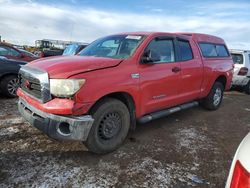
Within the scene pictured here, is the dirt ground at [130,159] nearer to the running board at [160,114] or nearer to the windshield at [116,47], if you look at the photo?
the running board at [160,114]

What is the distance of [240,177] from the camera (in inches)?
56.7

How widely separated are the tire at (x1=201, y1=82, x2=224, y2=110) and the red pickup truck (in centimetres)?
97

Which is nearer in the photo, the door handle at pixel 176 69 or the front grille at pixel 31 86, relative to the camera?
the front grille at pixel 31 86

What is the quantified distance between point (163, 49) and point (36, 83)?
2403 mm

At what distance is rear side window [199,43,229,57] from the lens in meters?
6.08

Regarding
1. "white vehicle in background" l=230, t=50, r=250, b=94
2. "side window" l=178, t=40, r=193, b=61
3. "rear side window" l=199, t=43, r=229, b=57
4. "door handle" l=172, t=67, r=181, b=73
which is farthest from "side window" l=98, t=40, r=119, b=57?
"white vehicle in background" l=230, t=50, r=250, b=94

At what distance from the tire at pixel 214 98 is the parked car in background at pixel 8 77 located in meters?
5.10

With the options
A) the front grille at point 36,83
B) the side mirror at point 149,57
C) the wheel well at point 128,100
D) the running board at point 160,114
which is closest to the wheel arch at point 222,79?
the running board at point 160,114

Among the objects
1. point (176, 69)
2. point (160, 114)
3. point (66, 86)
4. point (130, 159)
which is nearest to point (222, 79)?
point (176, 69)

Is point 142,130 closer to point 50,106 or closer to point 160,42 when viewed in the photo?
point 160,42

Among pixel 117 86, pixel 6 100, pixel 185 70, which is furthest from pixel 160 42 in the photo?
pixel 6 100

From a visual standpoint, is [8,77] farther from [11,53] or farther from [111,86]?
[111,86]

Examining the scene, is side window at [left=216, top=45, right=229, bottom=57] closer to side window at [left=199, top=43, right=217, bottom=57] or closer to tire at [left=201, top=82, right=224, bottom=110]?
side window at [left=199, top=43, right=217, bottom=57]

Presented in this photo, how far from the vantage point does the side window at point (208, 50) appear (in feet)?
19.8
